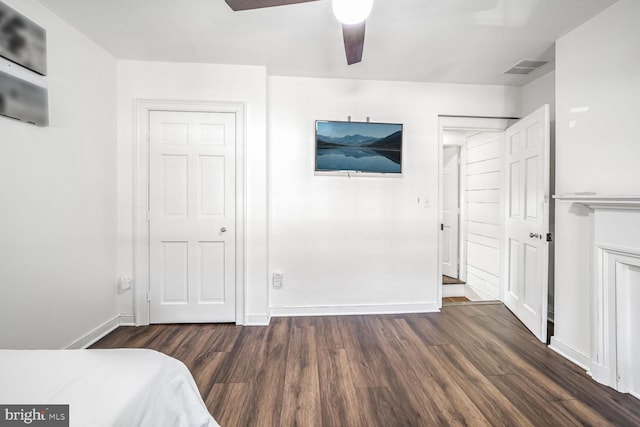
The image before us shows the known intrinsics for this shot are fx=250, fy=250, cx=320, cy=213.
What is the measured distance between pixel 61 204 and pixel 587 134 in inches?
154

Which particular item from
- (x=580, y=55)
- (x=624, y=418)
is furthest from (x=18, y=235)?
(x=580, y=55)

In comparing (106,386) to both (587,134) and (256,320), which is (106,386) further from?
(587,134)

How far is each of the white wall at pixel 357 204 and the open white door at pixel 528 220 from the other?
0.60 meters

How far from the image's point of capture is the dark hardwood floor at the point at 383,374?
4.67 feet

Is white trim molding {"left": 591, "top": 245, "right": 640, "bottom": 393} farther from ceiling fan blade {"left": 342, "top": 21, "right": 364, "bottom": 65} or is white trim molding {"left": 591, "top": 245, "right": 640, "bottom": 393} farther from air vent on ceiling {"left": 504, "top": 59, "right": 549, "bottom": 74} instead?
ceiling fan blade {"left": 342, "top": 21, "right": 364, "bottom": 65}

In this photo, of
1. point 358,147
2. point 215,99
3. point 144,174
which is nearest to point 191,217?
point 144,174

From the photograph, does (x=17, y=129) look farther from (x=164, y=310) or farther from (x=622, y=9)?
(x=622, y=9)

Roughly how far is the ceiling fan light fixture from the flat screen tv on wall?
1480mm

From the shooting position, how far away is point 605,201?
160cm

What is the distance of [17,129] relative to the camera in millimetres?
1570

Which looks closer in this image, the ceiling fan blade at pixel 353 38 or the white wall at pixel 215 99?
the ceiling fan blade at pixel 353 38

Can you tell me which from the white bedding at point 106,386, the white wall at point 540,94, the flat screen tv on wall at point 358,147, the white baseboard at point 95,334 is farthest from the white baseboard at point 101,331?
the white wall at point 540,94

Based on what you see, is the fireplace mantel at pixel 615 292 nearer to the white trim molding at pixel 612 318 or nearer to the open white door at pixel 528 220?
the white trim molding at pixel 612 318

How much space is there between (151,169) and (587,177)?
367cm
